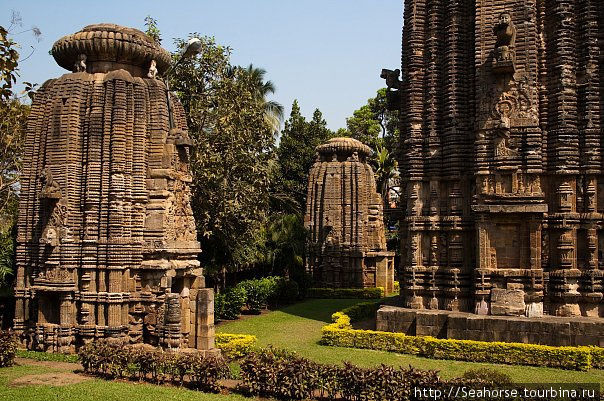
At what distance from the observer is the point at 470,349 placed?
16.0m

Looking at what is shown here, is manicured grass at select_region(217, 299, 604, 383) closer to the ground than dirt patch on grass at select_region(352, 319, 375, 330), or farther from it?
closer to the ground

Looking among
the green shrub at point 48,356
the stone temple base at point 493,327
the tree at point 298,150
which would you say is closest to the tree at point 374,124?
the tree at point 298,150

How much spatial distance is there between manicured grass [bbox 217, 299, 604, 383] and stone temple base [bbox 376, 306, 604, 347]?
1.32m

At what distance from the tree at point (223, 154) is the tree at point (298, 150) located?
22.3 m

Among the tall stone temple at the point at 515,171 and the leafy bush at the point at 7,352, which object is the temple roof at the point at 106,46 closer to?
the leafy bush at the point at 7,352

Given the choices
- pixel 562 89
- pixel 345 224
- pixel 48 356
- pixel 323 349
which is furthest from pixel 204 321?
pixel 345 224

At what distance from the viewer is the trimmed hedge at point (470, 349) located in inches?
591

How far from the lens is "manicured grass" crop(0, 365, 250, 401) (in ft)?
35.6

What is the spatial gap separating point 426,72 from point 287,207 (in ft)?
59.3

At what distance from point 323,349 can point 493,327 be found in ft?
16.3

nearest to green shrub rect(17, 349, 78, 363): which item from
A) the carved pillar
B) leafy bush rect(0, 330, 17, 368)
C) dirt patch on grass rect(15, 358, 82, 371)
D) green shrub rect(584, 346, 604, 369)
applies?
dirt patch on grass rect(15, 358, 82, 371)

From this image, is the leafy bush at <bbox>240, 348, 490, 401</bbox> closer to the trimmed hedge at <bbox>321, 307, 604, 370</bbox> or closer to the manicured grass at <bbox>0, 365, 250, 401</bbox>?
the manicured grass at <bbox>0, 365, 250, 401</bbox>

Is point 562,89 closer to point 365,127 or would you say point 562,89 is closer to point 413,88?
point 413,88

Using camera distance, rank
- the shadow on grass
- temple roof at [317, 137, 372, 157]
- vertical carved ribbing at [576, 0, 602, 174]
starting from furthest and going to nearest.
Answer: temple roof at [317, 137, 372, 157], the shadow on grass, vertical carved ribbing at [576, 0, 602, 174]
